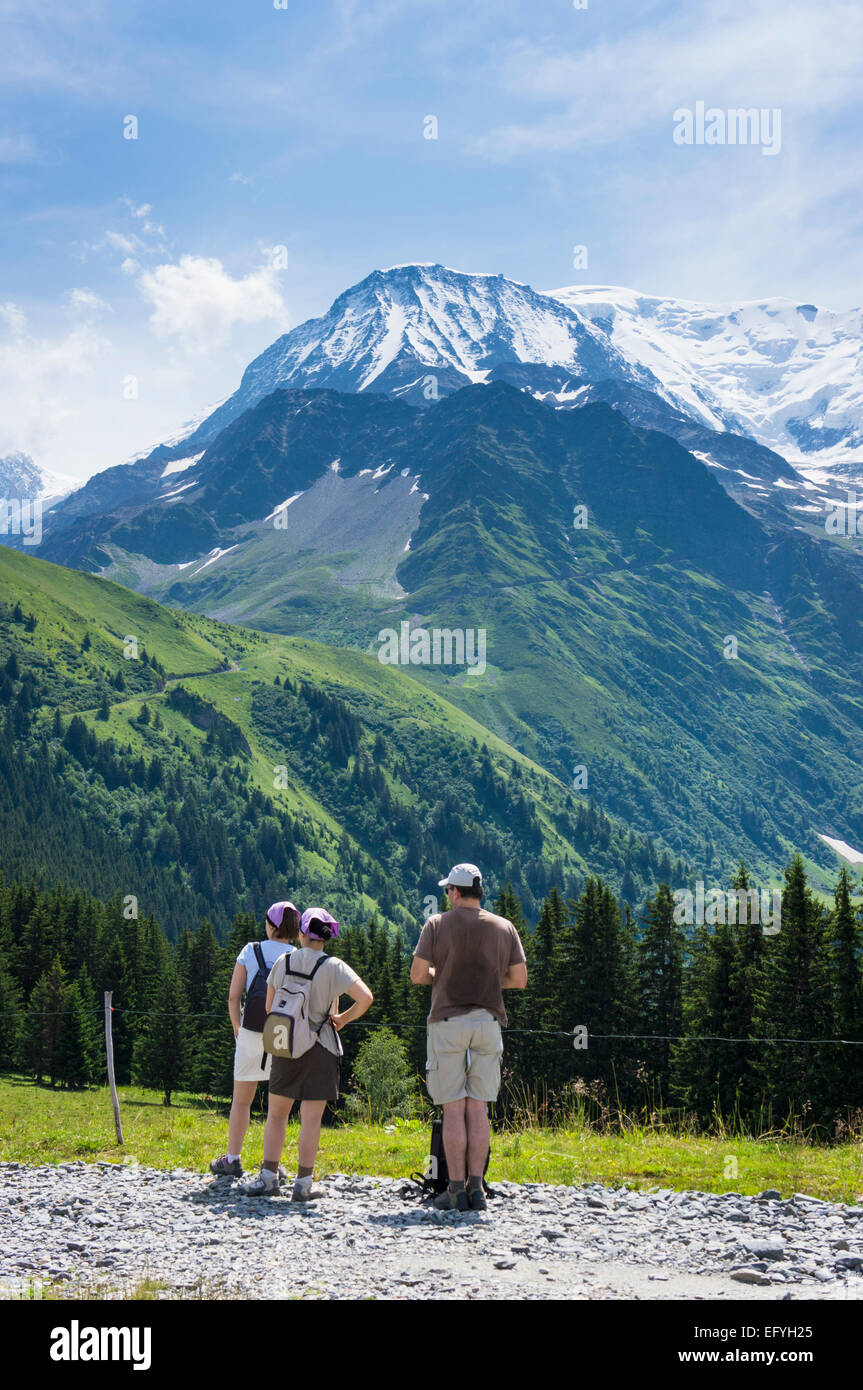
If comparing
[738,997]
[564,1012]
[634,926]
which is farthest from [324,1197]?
[634,926]

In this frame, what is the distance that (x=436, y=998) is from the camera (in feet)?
42.8

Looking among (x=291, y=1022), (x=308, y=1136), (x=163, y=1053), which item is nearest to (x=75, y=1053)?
(x=163, y=1053)

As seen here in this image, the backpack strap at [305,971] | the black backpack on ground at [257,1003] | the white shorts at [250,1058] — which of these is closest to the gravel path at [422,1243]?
the white shorts at [250,1058]

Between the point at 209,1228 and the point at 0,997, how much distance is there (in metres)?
76.4

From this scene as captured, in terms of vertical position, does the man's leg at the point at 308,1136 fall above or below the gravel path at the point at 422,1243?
above

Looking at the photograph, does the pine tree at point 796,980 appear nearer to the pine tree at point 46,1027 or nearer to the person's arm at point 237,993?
the person's arm at point 237,993

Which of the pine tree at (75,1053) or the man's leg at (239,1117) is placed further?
the pine tree at (75,1053)

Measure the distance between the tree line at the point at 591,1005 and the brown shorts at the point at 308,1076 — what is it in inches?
231

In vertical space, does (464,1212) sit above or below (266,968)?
below

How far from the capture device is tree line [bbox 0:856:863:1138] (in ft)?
122

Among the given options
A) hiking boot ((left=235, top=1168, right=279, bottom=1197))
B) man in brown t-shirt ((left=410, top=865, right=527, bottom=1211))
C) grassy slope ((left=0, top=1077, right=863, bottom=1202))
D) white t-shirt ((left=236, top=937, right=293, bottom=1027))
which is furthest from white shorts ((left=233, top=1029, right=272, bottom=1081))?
man in brown t-shirt ((left=410, top=865, right=527, bottom=1211))

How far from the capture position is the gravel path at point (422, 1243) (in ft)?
30.6
